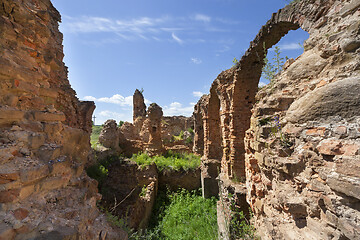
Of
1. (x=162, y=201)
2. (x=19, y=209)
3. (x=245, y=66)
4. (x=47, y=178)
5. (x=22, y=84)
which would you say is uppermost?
(x=245, y=66)

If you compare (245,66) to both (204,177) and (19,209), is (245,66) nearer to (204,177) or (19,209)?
(204,177)

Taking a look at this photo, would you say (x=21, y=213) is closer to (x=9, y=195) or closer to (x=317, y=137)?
(x=9, y=195)

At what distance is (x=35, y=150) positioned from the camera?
5.60 ft

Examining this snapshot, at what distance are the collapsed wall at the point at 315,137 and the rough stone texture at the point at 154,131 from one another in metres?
11.3

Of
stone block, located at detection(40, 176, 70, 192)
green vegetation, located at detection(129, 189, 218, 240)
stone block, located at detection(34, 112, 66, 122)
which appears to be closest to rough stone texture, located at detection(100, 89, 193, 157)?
green vegetation, located at detection(129, 189, 218, 240)

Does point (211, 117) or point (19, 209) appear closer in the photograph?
point (19, 209)

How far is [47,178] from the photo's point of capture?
1.69 metres

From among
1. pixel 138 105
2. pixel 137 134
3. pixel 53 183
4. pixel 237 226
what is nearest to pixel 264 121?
pixel 53 183

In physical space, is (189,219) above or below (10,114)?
below

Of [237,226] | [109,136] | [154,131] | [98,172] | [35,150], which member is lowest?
[237,226]

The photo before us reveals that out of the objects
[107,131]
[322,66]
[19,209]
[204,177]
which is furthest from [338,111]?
[107,131]

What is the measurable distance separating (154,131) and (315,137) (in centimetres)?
1322

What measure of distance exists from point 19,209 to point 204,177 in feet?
27.6

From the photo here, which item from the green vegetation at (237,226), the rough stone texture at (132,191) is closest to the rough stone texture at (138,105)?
the rough stone texture at (132,191)
